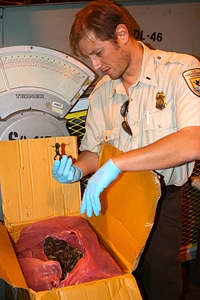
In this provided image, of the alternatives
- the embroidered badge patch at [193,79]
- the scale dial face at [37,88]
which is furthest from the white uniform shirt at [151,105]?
the scale dial face at [37,88]

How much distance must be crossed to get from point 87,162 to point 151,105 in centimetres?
33

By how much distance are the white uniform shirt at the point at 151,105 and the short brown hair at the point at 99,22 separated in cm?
16

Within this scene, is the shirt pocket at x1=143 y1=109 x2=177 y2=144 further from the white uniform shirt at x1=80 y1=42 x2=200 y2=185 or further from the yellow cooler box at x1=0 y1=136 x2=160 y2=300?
the yellow cooler box at x1=0 y1=136 x2=160 y2=300

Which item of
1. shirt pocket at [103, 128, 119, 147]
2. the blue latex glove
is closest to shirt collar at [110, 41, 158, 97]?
shirt pocket at [103, 128, 119, 147]

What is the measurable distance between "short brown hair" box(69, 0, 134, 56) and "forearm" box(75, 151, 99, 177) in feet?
1.41

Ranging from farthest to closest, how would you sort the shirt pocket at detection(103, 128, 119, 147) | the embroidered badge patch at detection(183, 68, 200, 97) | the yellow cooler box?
the shirt pocket at detection(103, 128, 119, 147) < the embroidered badge patch at detection(183, 68, 200, 97) < the yellow cooler box

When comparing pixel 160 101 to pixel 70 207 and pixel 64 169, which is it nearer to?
pixel 64 169

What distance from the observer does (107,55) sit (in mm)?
1258

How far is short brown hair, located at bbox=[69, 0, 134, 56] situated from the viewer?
1.22m

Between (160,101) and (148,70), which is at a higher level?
(148,70)

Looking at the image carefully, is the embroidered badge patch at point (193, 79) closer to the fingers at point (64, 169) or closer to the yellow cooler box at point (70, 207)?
the yellow cooler box at point (70, 207)

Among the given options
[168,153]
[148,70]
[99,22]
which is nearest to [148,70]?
[148,70]

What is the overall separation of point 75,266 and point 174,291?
47 cm

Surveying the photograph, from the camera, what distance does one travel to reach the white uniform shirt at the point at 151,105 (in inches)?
46.9
